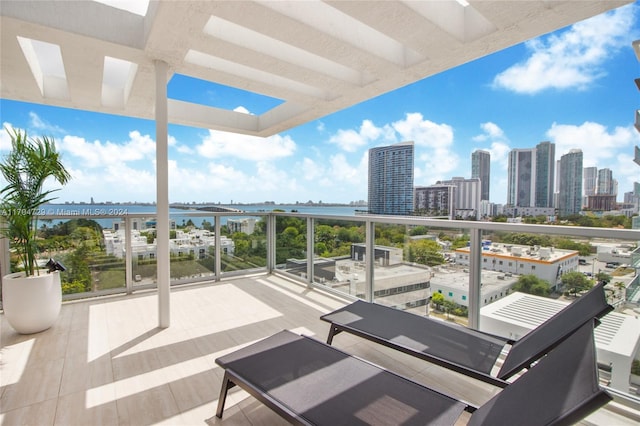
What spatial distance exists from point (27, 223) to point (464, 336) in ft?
15.0

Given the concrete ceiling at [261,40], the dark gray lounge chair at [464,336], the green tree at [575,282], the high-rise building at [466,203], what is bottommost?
the dark gray lounge chair at [464,336]

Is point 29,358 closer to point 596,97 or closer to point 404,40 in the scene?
point 404,40

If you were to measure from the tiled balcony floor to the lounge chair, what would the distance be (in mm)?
402

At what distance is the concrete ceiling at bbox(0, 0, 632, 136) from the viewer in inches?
105

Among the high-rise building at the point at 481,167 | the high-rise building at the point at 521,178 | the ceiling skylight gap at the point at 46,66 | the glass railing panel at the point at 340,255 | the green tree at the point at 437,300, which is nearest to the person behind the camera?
the green tree at the point at 437,300

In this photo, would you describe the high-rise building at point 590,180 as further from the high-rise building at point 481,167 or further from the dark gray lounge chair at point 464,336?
the dark gray lounge chair at point 464,336

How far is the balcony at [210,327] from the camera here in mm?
2209

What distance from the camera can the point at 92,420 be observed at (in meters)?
2.06

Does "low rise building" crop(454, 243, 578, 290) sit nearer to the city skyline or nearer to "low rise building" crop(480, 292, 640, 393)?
"low rise building" crop(480, 292, 640, 393)

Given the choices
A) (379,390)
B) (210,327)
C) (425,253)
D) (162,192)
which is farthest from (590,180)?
(162,192)

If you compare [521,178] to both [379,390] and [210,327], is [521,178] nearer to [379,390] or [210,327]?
[210,327]

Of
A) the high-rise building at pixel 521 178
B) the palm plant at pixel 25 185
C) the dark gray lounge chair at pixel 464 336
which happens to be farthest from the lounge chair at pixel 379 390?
the high-rise building at pixel 521 178

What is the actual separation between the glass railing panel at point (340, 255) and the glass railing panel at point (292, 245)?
31 cm

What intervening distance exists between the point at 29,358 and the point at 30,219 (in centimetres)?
152
